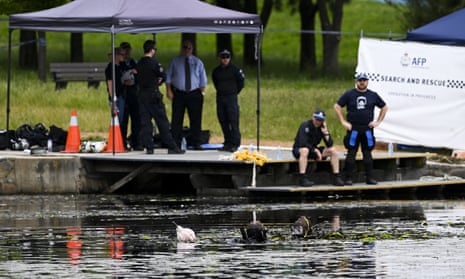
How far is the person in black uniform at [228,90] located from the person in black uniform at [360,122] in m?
2.28

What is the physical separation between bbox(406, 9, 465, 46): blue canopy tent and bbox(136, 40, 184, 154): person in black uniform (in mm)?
5757

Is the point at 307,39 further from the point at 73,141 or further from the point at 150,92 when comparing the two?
the point at 150,92

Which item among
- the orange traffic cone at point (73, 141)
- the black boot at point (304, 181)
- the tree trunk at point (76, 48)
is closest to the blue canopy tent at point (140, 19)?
the orange traffic cone at point (73, 141)

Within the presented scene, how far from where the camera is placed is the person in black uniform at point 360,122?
23469 mm

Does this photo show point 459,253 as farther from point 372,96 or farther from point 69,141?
point 69,141

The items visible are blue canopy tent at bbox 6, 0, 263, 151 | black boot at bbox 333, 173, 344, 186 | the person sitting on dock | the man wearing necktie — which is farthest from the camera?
the man wearing necktie

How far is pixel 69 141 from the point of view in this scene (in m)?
25.4

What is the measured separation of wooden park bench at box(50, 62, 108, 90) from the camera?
128 feet

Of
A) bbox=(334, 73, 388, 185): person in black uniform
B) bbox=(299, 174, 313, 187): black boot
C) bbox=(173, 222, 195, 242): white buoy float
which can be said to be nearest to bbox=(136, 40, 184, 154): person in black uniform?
bbox=(299, 174, 313, 187): black boot

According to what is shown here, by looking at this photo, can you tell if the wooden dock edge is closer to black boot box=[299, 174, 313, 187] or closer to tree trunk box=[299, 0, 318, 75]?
black boot box=[299, 174, 313, 187]

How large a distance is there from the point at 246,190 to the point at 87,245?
6239 mm

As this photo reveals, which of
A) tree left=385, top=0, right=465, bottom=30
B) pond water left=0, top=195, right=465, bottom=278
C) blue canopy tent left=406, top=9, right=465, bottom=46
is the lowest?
pond water left=0, top=195, right=465, bottom=278

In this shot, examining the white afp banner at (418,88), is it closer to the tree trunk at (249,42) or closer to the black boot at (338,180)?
the black boot at (338,180)

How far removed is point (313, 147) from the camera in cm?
2328
